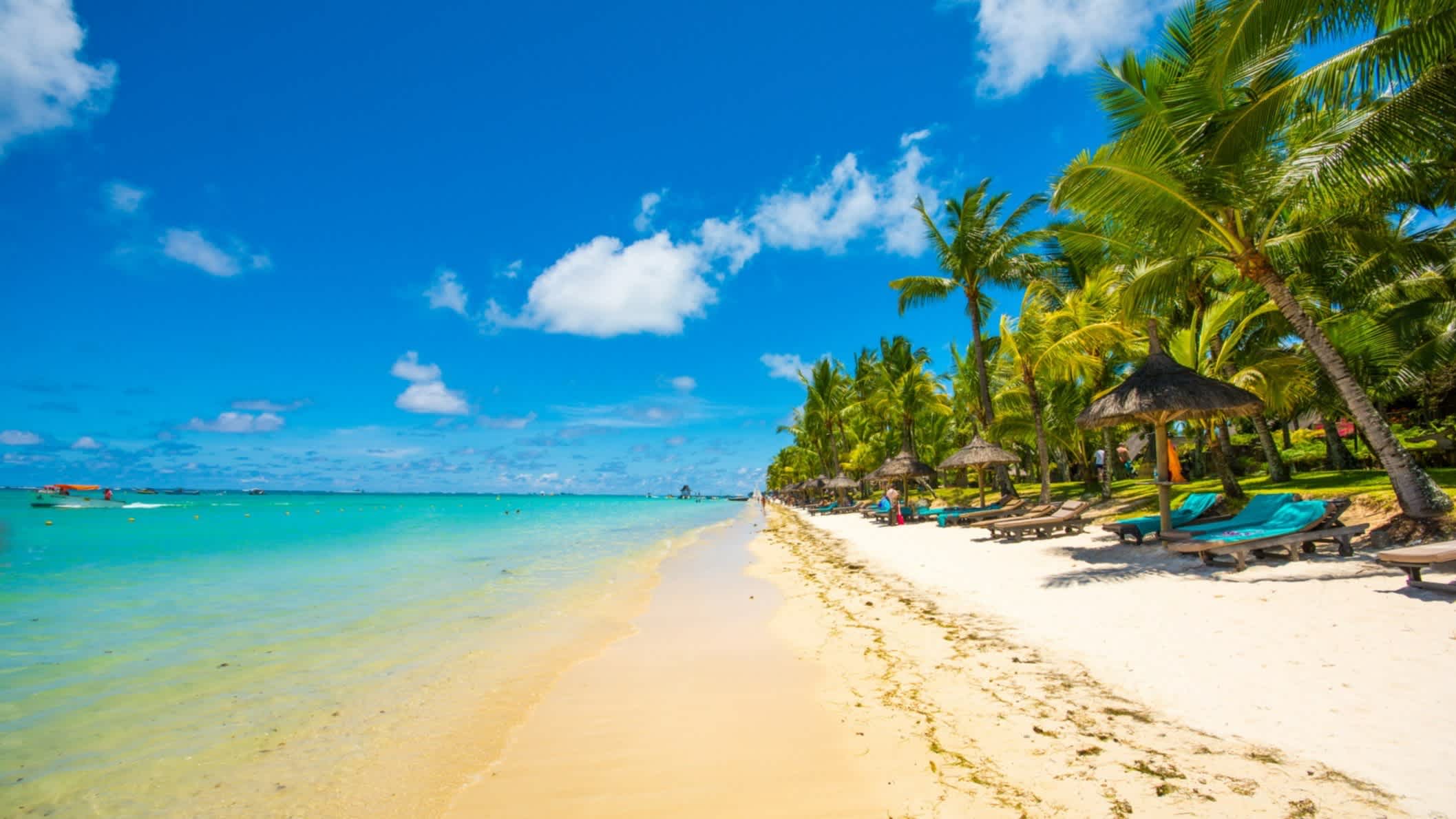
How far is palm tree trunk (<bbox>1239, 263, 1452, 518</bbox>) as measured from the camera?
727 cm

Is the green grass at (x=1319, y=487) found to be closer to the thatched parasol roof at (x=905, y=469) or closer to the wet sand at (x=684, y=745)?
the thatched parasol roof at (x=905, y=469)

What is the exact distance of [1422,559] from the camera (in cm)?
523

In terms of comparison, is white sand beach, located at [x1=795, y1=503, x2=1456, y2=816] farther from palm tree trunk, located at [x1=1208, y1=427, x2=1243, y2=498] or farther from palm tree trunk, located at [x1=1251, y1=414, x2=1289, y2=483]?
palm tree trunk, located at [x1=1251, y1=414, x2=1289, y2=483]

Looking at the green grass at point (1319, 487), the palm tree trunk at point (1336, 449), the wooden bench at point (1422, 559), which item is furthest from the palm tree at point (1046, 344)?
the wooden bench at point (1422, 559)

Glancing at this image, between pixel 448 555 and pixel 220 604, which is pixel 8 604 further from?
pixel 448 555

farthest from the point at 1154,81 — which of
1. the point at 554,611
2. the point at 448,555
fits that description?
the point at 448,555

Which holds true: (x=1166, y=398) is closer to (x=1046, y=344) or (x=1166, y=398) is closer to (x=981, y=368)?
(x=1046, y=344)

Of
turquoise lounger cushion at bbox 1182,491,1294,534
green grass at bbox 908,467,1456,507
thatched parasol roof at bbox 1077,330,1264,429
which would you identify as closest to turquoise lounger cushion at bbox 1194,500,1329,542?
turquoise lounger cushion at bbox 1182,491,1294,534

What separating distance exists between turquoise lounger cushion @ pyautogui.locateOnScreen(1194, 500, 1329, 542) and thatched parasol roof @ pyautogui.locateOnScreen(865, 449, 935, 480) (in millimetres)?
15475

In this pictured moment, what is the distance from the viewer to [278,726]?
180 inches

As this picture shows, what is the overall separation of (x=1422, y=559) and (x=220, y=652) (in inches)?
452

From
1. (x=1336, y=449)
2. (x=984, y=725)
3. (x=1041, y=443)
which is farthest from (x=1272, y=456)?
(x=984, y=725)

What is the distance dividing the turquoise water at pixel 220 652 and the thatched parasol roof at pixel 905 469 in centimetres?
1132

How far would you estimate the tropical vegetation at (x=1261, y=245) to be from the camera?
7203 mm
